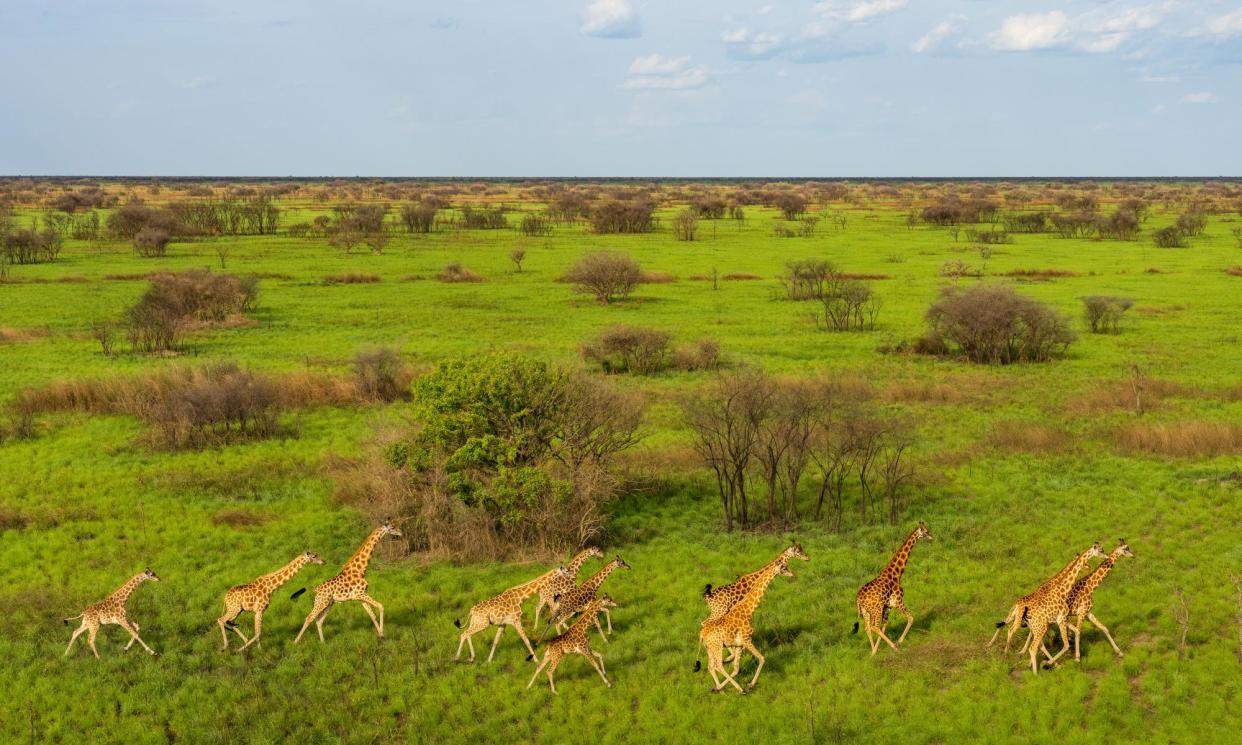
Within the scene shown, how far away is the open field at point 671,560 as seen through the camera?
1310cm

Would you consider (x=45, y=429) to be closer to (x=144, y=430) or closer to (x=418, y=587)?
(x=144, y=430)

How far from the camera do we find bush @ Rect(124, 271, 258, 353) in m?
41.0

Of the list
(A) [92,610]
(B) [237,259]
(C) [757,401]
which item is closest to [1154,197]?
(B) [237,259]

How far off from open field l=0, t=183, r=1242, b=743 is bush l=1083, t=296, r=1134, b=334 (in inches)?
29.4

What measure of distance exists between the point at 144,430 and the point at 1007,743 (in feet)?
85.7

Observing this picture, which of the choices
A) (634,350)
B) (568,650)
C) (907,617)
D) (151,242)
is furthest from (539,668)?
(151,242)

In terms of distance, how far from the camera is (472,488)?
1981 centimetres

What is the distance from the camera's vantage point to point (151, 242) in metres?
73.5

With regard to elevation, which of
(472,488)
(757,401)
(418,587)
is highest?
(757,401)

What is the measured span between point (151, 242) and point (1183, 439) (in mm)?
71789

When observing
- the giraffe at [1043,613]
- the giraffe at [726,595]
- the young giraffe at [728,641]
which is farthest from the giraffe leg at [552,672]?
the giraffe at [1043,613]

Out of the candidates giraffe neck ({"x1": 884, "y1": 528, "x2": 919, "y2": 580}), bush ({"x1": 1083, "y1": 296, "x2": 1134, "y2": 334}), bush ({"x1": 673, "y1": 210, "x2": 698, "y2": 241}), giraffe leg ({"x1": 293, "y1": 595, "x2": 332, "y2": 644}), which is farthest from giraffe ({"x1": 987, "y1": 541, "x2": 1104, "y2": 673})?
bush ({"x1": 673, "y1": 210, "x2": 698, "y2": 241})

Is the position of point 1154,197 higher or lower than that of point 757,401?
higher

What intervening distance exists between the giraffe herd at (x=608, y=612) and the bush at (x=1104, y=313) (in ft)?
109
